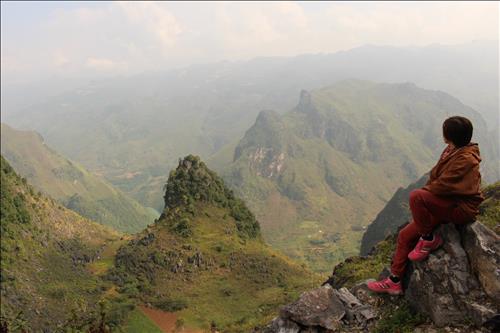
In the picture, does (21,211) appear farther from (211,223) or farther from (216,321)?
(216,321)

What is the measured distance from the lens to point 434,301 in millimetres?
11273

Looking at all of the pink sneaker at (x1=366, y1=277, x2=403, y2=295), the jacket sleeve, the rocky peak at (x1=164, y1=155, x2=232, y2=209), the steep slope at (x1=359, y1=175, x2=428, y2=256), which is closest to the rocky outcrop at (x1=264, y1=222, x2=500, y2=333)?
the pink sneaker at (x1=366, y1=277, x2=403, y2=295)

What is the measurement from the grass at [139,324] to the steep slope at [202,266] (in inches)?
112

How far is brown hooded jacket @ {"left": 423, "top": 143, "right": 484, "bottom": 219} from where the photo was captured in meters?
10.6

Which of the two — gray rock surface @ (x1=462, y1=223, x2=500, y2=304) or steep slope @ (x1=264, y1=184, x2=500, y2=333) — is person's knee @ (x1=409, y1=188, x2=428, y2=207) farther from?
gray rock surface @ (x1=462, y1=223, x2=500, y2=304)

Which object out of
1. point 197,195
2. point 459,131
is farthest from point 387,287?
point 197,195

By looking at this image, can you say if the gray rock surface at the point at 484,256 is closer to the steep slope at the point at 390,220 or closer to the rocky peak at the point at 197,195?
the rocky peak at the point at 197,195

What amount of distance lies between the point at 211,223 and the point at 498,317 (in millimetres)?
68109

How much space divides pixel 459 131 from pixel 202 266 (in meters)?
58.8

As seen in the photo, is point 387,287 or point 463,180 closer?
point 463,180

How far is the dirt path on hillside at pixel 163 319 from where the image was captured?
52469 mm

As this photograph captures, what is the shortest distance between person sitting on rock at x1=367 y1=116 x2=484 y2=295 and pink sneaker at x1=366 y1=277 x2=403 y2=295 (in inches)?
66.3

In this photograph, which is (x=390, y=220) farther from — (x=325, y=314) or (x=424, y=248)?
(x=424, y=248)

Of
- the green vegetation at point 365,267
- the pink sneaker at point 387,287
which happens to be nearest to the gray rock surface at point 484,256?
the pink sneaker at point 387,287
